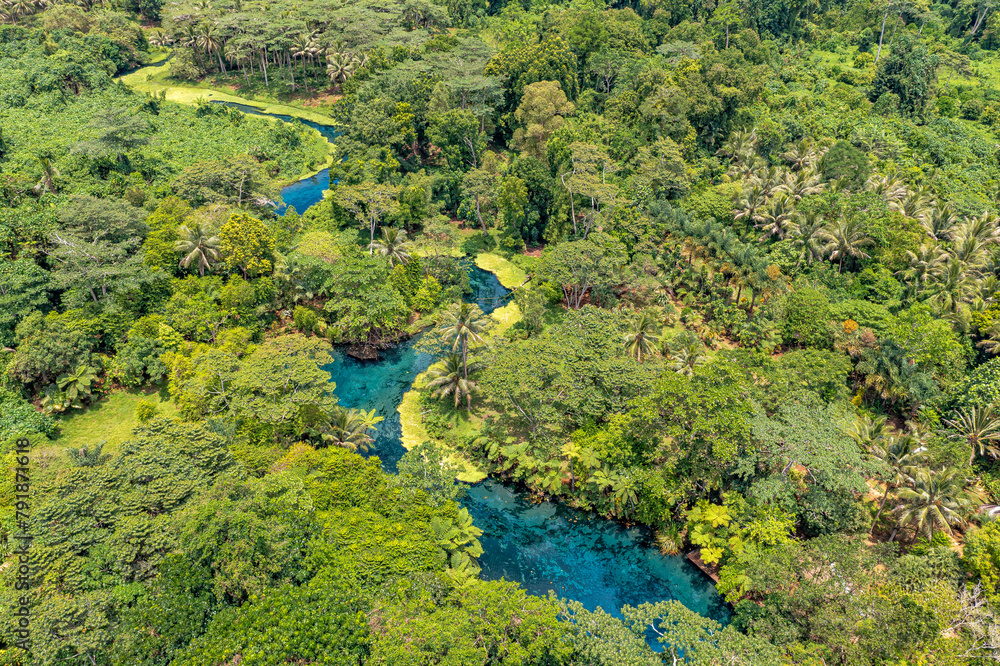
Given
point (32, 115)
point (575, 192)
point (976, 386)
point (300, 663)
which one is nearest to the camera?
point (300, 663)

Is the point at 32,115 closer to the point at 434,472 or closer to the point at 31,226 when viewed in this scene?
the point at 31,226

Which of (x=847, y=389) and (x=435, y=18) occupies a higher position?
(x=435, y=18)

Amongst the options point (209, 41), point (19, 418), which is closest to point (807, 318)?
point (19, 418)

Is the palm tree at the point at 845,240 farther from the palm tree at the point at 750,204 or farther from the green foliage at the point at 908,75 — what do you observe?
the green foliage at the point at 908,75

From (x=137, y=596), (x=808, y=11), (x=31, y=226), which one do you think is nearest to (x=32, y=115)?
(x=31, y=226)

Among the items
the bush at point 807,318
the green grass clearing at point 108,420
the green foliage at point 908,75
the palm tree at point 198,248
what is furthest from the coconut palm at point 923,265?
the green grass clearing at point 108,420

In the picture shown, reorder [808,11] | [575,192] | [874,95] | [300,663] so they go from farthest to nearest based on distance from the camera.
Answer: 1. [808,11]
2. [874,95]
3. [575,192]
4. [300,663]
